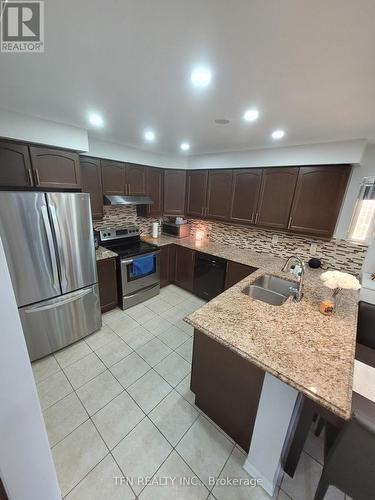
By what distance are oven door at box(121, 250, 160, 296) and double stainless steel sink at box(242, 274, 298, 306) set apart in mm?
1661

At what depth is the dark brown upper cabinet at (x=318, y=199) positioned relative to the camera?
2154 mm

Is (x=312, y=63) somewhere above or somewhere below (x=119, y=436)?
above

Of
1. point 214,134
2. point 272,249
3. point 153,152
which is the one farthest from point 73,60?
point 272,249

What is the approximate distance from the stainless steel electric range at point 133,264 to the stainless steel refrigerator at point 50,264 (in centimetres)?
52

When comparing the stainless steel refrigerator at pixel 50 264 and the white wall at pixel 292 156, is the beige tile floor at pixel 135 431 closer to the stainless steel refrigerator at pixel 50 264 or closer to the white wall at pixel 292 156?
the stainless steel refrigerator at pixel 50 264

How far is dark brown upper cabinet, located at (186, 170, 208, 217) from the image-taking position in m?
3.32

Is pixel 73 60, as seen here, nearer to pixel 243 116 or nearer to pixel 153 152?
pixel 243 116

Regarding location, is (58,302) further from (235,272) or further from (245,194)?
(245,194)

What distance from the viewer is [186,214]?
12.0 feet

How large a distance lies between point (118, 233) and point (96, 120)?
164cm

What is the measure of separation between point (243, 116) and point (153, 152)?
2.05m

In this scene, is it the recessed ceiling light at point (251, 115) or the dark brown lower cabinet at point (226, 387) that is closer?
the dark brown lower cabinet at point (226, 387)

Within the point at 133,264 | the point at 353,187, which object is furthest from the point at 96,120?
the point at 353,187

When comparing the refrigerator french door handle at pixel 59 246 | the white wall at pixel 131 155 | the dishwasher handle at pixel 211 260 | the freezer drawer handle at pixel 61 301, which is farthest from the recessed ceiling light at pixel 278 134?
the freezer drawer handle at pixel 61 301
